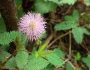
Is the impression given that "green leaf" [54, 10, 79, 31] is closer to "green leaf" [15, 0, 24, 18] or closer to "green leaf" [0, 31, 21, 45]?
"green leaf" [15, 0, 24, 18]

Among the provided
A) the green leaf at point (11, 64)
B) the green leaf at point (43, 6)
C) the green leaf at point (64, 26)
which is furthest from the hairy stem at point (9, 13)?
the green leaf at point (64, 26)

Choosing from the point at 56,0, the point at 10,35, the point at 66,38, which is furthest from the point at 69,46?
the point at 10,35

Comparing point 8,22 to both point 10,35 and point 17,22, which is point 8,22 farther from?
point 10,35

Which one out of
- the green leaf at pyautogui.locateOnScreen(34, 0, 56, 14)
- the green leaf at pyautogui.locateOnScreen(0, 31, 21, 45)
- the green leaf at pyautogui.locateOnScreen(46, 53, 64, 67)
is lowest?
the green leaf at pyautogui.locateOnScreen(46, 53, 64, 67)

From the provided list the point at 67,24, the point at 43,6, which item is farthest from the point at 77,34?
the point at 43,6

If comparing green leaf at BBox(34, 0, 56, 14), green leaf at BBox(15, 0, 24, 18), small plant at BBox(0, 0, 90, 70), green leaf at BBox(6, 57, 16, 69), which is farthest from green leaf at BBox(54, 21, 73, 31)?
green leaf at BBox(6, 57, 16, 69)

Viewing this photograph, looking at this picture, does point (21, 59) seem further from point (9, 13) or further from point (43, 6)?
point (43, 6)
